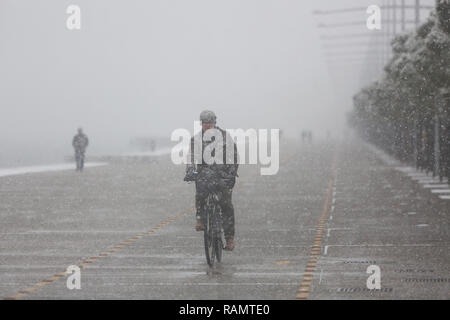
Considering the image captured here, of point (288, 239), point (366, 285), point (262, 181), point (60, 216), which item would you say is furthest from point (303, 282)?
point (262, 181)

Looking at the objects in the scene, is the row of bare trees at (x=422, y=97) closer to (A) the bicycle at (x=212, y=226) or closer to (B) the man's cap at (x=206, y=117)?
(B) the man's cap at (x=206, y=117)

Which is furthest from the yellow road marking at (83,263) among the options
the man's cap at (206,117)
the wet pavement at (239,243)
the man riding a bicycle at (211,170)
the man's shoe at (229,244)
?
the man's cap at (206,117)

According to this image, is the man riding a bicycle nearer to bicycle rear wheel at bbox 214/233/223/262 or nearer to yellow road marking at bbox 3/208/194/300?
bicycle rear wheel at bbox 214/233/223/262

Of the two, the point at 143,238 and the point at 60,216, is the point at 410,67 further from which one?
the point at 143,238

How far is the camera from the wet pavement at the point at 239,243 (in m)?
13.0

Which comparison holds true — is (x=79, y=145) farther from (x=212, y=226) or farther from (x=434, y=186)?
(x=212, y=226)

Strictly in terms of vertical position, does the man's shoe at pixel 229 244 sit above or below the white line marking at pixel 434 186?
above

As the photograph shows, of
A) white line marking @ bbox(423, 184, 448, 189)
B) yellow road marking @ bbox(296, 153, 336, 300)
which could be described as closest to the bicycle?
yellow road marking @ bbox(296, 153, 336, 300)

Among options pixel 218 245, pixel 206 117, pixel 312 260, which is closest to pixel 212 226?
pixel 218 245

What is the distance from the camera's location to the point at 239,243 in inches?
720

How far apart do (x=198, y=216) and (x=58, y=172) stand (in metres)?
33.3

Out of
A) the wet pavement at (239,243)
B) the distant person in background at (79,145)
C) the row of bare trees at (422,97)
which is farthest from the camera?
the distant person in background at (79,145)

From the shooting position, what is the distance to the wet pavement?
12961mm

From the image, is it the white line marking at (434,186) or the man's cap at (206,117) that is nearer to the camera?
the man's cap at (206,117)
